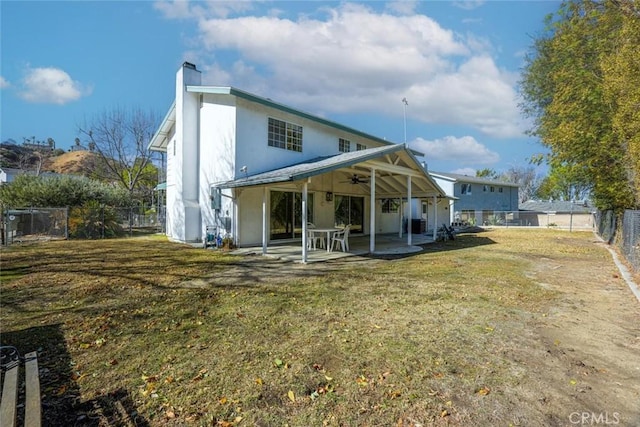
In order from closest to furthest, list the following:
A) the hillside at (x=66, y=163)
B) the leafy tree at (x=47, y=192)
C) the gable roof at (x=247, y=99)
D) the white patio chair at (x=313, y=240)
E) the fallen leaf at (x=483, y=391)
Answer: the fallen leaf at (x=483, y=391) → the gable roof at (x=247, y=99) → the white patio chair at (x=313, y=240) → the leafy tree at (x=47, y=192) → the hillside at (x=66, y=163)

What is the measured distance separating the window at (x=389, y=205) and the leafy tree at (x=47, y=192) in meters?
17.6

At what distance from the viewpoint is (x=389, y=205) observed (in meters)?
20.1

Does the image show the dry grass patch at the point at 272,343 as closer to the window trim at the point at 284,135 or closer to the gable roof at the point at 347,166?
the gable roof at the point at 347,166

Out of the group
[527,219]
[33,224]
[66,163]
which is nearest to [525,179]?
[527,219]

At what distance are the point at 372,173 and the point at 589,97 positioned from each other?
8538mm

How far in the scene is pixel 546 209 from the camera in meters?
42.4

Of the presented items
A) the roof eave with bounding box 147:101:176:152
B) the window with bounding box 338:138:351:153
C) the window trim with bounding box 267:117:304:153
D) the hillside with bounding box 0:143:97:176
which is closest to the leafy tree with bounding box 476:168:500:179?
the window with bounding box 338:138:351:153

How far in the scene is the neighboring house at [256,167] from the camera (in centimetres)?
1189

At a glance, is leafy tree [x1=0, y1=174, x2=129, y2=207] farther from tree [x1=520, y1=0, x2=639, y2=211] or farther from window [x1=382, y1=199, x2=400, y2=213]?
tree [x1=520, y1=0, x2=639, y2=211]

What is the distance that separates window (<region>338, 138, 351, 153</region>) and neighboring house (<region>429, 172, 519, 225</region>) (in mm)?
13611

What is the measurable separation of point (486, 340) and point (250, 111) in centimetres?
1120

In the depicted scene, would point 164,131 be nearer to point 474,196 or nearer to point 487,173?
point 474,196

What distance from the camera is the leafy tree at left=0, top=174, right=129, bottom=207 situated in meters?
16.7

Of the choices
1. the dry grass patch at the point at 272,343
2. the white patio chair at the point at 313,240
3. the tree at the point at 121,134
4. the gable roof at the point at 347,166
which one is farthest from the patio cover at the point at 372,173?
the tree at the point at 121,134
